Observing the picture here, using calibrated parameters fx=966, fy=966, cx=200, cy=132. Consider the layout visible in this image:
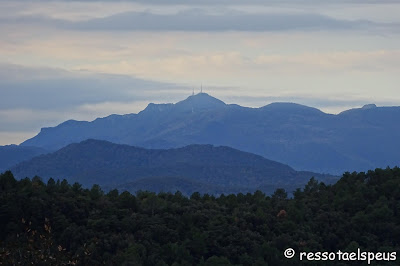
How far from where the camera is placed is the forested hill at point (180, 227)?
189 feet

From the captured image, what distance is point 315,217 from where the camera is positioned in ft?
225

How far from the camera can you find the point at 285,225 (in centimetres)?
6600

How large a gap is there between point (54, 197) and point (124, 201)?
5.30 m

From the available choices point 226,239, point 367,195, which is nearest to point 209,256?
point 226,239

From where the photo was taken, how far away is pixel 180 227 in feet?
209

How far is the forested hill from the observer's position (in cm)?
5747

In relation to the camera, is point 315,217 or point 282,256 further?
point 315,217

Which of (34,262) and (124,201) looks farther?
(124,201)

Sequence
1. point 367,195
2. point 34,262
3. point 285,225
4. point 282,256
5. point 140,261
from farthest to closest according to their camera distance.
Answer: point 367,195
point 285,225
point 282,256
point 140,261
point 34,262

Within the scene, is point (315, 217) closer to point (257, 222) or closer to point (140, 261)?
point (257, 222)

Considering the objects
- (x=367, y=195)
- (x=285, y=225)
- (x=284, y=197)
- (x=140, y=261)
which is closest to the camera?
(x=140, y=261)

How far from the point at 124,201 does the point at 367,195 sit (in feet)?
61.2

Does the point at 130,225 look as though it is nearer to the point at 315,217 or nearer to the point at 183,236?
the point at 183,236

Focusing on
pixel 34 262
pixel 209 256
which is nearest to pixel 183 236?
pixel 209 256
